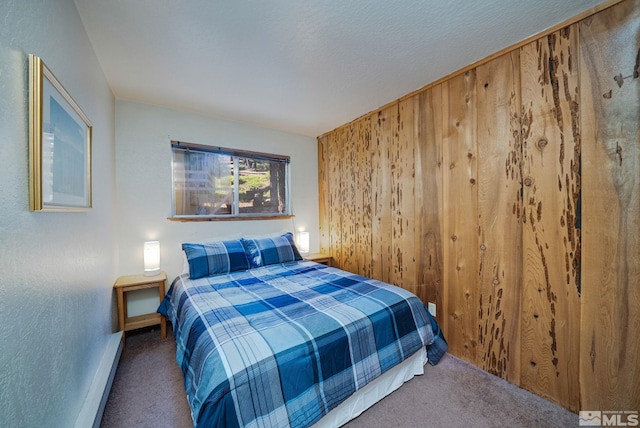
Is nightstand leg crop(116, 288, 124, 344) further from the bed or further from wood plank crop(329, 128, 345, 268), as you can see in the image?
wood plank crop(329, 128, 345, 268)

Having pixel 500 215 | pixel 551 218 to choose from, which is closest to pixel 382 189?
pixel 500 215

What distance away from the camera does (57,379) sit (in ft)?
3.42

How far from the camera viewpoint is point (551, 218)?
158cm

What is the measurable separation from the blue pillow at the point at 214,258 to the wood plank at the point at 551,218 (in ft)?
8.23

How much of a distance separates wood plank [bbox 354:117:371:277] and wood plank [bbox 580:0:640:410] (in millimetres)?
1803

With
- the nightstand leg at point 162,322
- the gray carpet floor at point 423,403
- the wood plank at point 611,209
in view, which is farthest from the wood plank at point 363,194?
the nightstand leg at point 162,322

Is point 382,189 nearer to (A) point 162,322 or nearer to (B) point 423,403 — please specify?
(B) point 423,403

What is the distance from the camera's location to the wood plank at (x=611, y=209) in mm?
1308

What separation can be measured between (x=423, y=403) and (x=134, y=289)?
2634 mm

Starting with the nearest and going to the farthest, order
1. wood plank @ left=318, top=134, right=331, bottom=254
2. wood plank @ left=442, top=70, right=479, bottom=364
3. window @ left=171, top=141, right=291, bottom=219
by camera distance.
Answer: wood plank @ left=442, top=70, right=479, bottom=364, window @ left=171, top=141, right=291, bottom=219, wood plank @ left=318, top=134, right=331, bottom=254

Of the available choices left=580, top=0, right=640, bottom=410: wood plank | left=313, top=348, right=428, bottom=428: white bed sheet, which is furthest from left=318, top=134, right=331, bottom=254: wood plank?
left=580, top=0, right=640, bottom=410: wood plank

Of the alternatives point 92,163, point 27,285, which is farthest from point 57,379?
point 92,163

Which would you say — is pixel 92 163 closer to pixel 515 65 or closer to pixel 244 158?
pixel 244 158

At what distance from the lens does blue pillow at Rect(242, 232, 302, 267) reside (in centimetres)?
276
